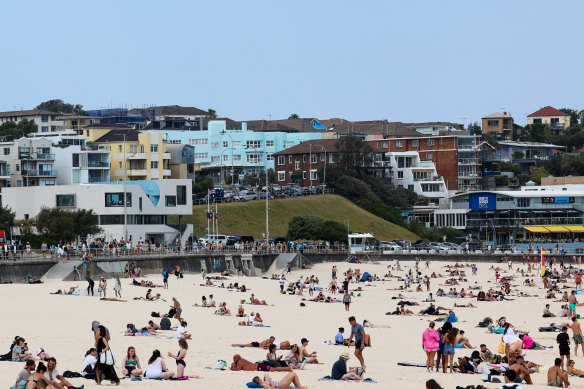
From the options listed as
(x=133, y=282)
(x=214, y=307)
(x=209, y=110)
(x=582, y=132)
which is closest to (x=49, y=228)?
(x=133, y=282)

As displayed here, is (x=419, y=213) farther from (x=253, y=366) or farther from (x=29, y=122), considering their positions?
(x=253, y=366)

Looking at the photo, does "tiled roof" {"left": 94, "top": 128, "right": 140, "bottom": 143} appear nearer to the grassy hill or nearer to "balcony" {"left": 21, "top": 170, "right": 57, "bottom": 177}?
the grassy hill

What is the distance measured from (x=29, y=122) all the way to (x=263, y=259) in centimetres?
6893

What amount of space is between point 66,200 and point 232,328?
42749mm

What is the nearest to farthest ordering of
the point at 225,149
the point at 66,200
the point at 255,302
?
the point at 255,302 → the point at 66,200 → the point at 225,149

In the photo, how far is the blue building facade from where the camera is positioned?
398 ft

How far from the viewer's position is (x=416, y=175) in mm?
111625

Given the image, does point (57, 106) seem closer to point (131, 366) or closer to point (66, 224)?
point (66, 224)

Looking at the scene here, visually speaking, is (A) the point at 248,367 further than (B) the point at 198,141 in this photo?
No

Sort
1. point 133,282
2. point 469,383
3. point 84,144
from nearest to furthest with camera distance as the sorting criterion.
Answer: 1. point 469,383
2. point 133,282
3. point 84,144

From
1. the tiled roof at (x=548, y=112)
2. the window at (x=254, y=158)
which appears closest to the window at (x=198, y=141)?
the window at (x=254, y=158)

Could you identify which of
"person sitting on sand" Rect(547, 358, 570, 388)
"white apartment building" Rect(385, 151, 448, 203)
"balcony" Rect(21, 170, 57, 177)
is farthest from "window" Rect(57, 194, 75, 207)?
"person sitting on sand" Rect(547, 358, 570, 388)

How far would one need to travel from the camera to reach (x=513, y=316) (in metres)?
40.8

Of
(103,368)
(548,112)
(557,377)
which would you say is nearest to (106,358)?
(103,368)
